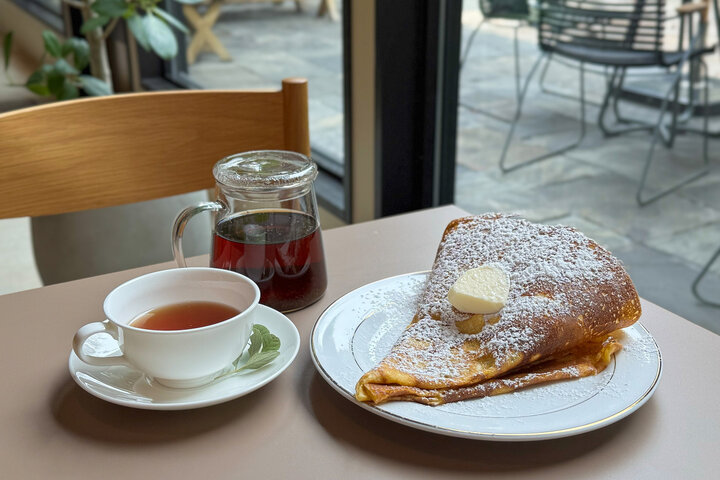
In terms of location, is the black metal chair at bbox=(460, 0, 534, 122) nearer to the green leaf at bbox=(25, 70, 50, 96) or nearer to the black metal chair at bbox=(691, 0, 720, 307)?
A: the black metal chair at bbox=(691, 0, 720, 307)

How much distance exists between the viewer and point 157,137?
3.62ft

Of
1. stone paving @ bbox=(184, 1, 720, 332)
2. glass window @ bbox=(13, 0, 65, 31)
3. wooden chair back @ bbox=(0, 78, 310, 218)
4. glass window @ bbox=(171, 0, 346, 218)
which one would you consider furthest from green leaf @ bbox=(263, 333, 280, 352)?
glass window @ bbox=(13, 0, 65, 31)

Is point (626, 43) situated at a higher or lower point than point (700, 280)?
higher

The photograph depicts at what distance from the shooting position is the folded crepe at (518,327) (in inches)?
22.8

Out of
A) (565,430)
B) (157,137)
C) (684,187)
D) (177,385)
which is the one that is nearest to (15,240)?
(157,137)

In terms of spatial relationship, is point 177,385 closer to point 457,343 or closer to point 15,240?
point 457,343

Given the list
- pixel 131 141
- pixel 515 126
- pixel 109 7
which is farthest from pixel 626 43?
pixel 109 7

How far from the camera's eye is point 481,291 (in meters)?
0.64

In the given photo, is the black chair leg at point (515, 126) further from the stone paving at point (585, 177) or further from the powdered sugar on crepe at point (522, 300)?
the powdered sugar on crepe at point (522, 300)

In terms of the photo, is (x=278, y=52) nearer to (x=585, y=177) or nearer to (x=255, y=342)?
(x=585, y=177)

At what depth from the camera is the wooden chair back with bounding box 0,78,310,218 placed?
102 centimetres

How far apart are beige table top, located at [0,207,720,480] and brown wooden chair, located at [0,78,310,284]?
397 mm

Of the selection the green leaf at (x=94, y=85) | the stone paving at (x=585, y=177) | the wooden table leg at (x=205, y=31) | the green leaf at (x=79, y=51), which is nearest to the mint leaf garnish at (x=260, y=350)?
the stone paving at (x=585, y=177)

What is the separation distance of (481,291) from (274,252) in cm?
21
